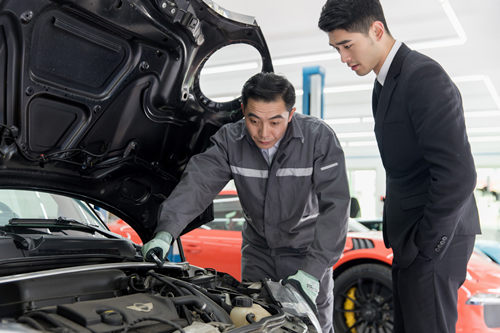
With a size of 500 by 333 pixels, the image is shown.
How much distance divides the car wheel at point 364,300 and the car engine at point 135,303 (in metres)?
2.10

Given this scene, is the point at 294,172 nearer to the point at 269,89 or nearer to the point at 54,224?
the point at 269,89

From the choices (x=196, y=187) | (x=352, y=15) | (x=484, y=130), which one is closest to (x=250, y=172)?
(x=196, y=187)

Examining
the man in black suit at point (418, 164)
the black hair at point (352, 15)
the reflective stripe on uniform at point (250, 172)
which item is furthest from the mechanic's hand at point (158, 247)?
Answer: the black hair at point (352, 15)

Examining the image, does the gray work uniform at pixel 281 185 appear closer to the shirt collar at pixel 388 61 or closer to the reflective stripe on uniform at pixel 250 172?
the reflective stripe on uniform at pixel 250 172

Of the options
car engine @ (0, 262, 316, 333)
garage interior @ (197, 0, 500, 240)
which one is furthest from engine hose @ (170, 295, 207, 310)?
garage interior @ (197, 0, 500, 240)

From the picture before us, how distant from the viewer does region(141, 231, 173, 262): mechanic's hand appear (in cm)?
168

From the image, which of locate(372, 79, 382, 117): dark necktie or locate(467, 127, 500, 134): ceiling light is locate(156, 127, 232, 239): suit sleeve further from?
locate(467, 127, 500, 134): ceiling light

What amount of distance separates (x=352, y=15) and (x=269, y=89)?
422mm

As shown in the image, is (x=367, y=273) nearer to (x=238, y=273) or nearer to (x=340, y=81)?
(x=238, y=273)

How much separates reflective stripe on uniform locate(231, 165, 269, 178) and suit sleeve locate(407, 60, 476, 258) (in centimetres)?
68

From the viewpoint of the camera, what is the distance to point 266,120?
6.10 feet

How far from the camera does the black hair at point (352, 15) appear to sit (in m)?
1.68

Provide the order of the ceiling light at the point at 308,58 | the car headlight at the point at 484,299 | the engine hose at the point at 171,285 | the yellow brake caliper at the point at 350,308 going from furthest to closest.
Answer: the ceiling light at the point at 308,58, the yellow brake caliper at the point at 350,308, the car headlight at the point at 484,299, the engine hose at the point at 171,285

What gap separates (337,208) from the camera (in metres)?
1.84
